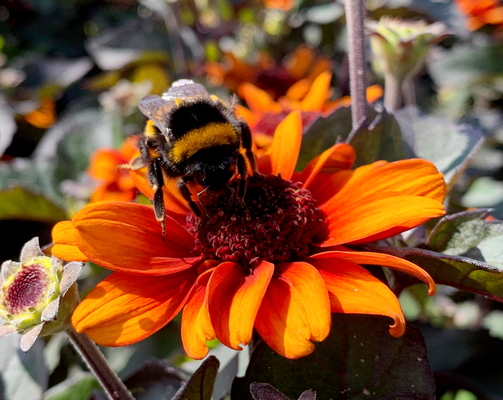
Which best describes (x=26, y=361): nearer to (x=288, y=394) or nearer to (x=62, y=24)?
(x=288, y=394)

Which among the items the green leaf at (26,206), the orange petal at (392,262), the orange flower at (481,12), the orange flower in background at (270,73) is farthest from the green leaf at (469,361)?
the orange flower at (481,12)

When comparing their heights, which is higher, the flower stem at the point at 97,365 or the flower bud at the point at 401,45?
the flower bud at the point at 401,45

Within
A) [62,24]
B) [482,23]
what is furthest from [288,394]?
[62,24]

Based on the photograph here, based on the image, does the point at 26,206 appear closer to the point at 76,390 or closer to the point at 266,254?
the point at 76,390

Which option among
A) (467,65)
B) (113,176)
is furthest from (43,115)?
(467,65)

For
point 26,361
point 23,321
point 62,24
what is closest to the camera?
point 23,321

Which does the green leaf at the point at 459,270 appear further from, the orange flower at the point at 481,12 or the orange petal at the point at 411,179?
the orange flower at the point at 481,12
